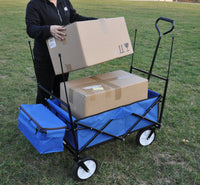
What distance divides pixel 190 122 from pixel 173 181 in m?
1.09

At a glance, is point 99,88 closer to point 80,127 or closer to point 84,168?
point 80,127

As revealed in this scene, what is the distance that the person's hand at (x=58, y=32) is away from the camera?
83.0 inches

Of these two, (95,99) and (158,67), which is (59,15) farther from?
(158,67)

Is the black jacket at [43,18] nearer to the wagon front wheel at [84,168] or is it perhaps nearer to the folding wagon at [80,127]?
the folding wagon at [80,127]

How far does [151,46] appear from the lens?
690 centimetres

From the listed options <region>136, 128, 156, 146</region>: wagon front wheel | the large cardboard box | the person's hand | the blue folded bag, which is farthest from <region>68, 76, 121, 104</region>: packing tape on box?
<region>136, 128, 156, 146</region>: wagon front wheel

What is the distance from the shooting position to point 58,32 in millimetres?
2119

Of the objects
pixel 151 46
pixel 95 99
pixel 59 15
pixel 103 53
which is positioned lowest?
pixel 151 46

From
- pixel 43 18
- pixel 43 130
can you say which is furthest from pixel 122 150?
pixel 43 18

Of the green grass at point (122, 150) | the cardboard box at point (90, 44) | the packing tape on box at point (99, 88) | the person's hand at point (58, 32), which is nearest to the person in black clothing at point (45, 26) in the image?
the person's hand at point (58, 32)

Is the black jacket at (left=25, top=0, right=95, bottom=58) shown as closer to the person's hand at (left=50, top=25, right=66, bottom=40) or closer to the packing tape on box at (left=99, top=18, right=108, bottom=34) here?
the person's hand at (left=50, top=25, right=66, bottom=40)

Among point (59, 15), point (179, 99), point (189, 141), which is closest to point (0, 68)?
point (59, 15)

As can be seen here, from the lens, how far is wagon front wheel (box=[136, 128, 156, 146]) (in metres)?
2.64

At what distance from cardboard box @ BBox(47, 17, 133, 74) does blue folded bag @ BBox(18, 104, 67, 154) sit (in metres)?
0.43
